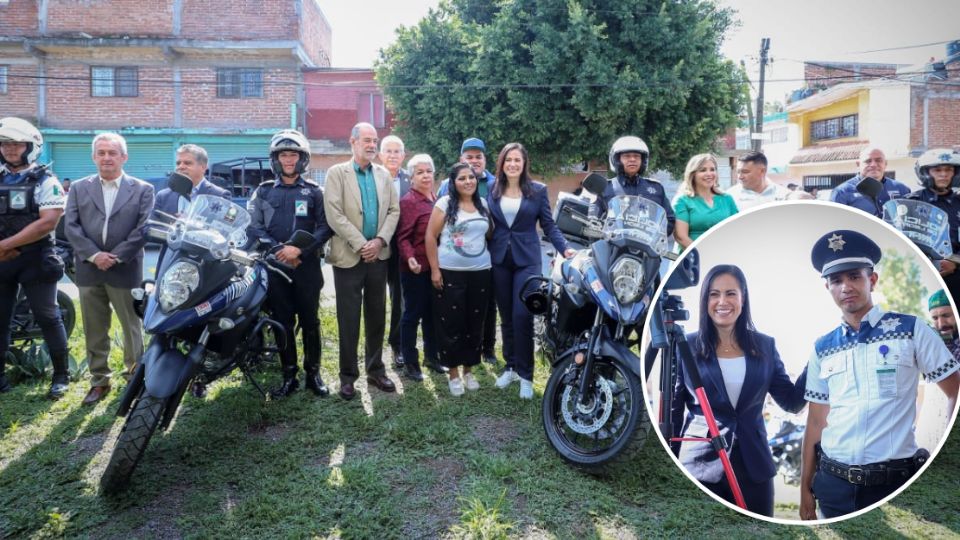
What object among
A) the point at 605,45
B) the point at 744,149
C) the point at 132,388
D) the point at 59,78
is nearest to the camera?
the point at 132,388

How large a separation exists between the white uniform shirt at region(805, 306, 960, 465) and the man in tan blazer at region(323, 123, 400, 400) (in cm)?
312

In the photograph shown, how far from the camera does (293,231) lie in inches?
163

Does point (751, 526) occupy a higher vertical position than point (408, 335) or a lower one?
lower

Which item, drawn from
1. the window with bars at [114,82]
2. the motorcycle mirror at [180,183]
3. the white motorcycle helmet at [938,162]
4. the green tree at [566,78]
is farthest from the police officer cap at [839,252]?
the window with bars at [114,82]

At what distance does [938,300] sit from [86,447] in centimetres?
372

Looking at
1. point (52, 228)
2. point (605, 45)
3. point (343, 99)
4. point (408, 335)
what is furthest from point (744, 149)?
point (52, 228)

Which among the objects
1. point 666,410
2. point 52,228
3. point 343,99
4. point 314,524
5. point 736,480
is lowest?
point 314,524

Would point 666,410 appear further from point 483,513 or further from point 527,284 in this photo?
point 527,284

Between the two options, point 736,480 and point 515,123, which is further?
point 515,123

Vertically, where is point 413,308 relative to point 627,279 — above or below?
below

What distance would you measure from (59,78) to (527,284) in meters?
21.6

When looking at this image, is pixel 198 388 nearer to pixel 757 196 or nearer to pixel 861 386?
pixel 861 386

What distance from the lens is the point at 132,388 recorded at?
2951 millimetres

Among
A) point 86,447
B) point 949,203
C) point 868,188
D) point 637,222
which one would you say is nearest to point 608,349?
point 637,222
